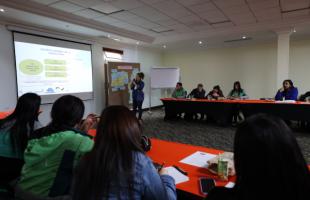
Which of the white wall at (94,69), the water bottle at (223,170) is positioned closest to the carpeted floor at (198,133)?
the white wall at (94,69)

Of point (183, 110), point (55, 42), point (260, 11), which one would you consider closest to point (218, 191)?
point (260, 11)

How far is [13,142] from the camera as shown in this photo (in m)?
1.64

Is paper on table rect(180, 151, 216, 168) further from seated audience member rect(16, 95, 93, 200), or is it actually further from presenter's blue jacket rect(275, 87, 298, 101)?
presenter's blue jacket rect(275, 87, 298, 101)

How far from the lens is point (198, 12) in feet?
14.8

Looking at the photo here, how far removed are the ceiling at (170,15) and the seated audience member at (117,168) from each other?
3.46 metres

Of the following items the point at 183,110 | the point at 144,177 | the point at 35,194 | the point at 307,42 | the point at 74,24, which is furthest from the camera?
the point at 307,42

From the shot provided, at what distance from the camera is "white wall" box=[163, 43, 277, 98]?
782 cm

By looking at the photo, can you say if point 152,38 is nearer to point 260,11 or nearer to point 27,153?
point 260,11

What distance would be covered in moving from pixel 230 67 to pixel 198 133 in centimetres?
462

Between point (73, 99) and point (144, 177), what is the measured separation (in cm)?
80

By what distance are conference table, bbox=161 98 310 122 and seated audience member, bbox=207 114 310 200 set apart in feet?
14.6

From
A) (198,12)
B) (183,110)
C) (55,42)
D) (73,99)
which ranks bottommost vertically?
(183,110)

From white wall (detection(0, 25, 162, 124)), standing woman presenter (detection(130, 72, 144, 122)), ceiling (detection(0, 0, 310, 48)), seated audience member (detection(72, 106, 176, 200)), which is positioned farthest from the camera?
standing woman presenter (detection(130, 72, 144, 122))

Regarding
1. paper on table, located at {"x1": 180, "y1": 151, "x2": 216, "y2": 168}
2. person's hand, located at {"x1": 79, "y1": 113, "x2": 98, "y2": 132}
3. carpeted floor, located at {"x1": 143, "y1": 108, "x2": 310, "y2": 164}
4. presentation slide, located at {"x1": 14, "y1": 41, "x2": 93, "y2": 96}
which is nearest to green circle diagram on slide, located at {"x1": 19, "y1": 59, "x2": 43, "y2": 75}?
presentation slide, located at {"x1": 14, "y1": 41, "x2": 93, "y2": 96}
